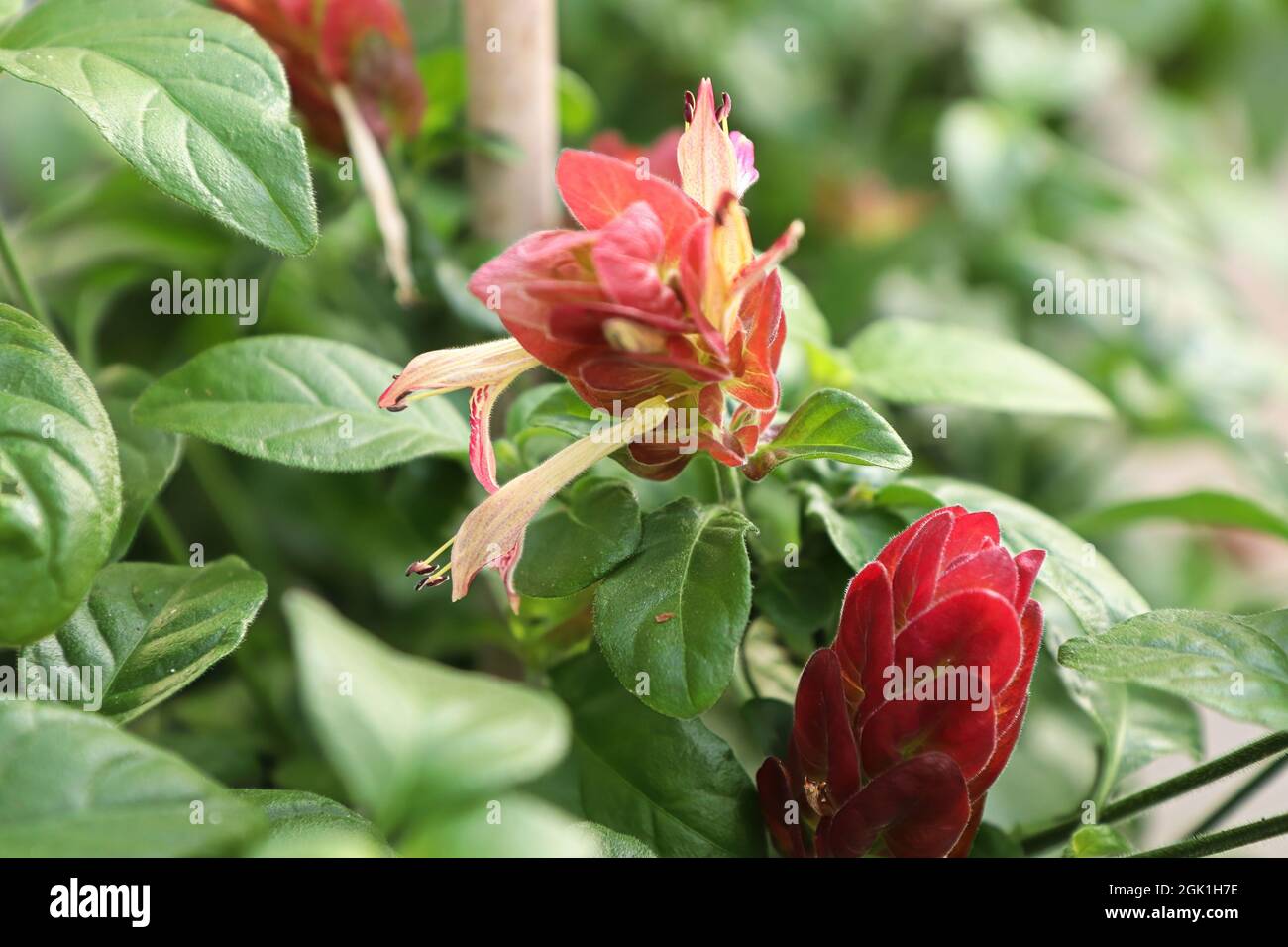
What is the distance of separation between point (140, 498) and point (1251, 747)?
422 millimetres

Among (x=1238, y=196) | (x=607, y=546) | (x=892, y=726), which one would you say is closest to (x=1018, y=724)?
(x=892, y=726)

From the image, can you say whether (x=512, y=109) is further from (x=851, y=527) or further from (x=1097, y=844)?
(x=1097, y=844)

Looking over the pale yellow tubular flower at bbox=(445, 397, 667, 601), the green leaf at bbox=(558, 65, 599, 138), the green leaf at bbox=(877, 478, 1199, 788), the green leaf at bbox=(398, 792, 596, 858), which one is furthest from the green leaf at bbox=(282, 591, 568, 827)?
the green leaf at bbox=(558, 65, 599, 138)

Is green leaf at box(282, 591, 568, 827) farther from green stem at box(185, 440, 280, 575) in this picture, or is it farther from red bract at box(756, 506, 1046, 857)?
green stem at box(185, 440, 280, 575)

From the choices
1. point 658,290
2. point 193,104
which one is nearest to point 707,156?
point 658,290

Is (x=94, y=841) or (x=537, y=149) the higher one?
(x=537, y=149)

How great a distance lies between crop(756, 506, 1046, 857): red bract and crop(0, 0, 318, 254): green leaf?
0.24 meters

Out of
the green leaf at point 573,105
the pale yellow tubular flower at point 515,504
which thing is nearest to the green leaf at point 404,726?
the pale yellow tubular flower at point 515,504

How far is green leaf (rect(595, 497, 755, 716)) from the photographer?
0.38 m

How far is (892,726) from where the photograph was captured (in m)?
0.38

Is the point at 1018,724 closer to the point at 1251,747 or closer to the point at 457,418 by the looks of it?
the point at 1251,747

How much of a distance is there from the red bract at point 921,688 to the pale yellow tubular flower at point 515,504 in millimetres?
93

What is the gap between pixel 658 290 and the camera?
34cm

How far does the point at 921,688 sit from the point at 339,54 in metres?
0.45
